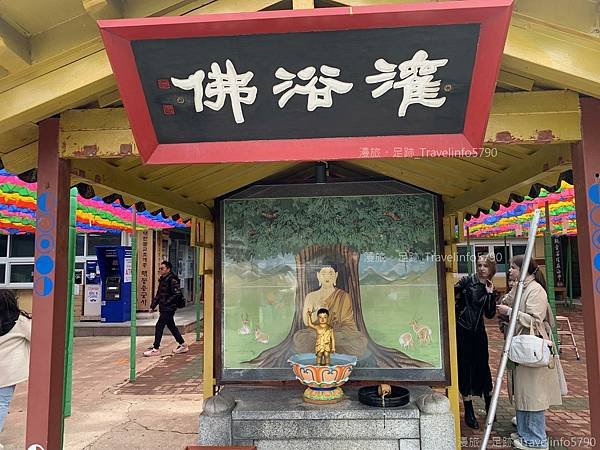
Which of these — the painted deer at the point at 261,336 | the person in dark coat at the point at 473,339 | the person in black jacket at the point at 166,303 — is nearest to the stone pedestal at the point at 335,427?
the painted deer at the point at 261,336

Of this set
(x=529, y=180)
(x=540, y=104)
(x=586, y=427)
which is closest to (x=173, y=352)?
(x=586, y=427)

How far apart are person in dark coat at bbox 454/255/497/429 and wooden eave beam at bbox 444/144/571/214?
3.33 ft

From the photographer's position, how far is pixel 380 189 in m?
4.73

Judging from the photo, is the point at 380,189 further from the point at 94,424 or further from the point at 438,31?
the point at 94,424

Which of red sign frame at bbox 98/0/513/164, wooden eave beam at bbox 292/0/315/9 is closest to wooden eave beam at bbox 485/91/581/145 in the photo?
red sign frame at bbox 98/0/513/164

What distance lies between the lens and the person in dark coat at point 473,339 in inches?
200

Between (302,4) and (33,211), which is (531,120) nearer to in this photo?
(302,4)

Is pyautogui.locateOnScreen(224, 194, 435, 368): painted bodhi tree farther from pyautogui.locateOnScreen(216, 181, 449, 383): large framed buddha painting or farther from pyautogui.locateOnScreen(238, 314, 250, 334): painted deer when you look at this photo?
pyautogui.locateOnScreen(238, 314, 250, 334): painted deer

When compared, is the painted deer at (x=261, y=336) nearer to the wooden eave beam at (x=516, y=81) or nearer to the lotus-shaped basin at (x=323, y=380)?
the lotus-shaped basin at (x=323, y=380)

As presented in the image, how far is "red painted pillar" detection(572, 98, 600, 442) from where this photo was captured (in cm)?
247

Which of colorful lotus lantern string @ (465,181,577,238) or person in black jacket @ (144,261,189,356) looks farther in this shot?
person in black jacket @ (144,261,189,356)

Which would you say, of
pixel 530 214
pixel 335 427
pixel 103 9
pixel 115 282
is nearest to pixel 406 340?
pixel 335 427

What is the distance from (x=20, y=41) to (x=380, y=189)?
10.7ft

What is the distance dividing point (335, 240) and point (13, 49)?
3.19 metres
